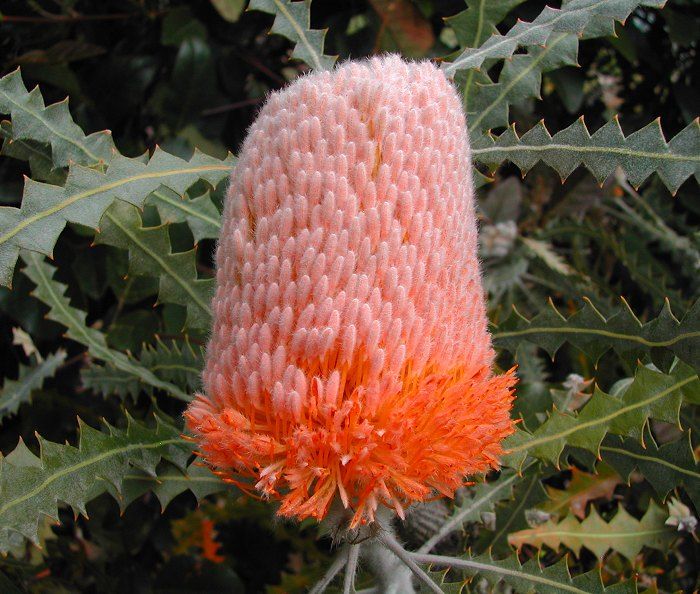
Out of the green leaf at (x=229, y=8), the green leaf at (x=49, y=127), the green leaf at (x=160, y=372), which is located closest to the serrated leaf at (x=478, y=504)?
the green leaf at (x=160, y=372)

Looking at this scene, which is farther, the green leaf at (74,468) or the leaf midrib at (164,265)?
the leaf midrib at (164,265)

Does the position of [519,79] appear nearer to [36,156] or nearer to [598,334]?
[598,334]

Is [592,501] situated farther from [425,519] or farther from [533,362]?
[425,519]

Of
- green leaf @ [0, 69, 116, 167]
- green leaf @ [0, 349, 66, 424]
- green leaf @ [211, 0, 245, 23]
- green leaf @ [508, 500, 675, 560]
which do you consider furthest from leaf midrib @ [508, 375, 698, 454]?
green leaf @ [211, 0, 245, 23]

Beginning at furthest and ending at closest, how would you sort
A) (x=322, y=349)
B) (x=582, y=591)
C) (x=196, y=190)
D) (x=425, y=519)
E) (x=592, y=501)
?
1. (x=592, y=501)
2. (x=196, y=190)
3. (x=425, y=519)
4. (x=582, y=591)
5. (x=322, y=349)

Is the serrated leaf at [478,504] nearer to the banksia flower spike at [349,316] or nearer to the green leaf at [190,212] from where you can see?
the banksia flower spike at [349,316]

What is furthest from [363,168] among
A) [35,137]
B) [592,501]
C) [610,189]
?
A: [610,189]

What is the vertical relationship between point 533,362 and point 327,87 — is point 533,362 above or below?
below

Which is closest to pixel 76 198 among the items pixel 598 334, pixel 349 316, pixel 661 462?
pixel 349 316
